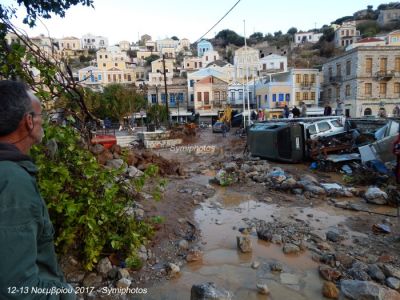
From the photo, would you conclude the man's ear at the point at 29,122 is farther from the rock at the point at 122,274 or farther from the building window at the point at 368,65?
the building window at the point at 368,65

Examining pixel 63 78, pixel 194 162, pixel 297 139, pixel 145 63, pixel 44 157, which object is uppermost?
pixel 145 63

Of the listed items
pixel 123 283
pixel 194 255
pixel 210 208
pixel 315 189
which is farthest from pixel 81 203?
pixel 315 189

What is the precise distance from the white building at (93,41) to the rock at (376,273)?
11570 cm

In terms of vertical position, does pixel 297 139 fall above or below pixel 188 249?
above

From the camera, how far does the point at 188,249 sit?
502cm

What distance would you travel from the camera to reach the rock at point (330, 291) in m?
3.71

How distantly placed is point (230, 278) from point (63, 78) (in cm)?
362

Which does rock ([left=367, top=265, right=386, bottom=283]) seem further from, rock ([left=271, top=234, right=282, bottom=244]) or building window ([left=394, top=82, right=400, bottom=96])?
building window ([left=394, top=82, right=400, bottom=96])

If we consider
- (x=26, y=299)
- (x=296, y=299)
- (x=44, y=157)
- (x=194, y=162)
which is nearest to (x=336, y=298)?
(x=296, y=299)

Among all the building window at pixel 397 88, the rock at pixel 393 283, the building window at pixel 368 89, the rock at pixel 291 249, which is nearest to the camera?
the rock at pixel 393 283

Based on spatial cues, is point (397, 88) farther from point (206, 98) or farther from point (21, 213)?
point (21, 213)

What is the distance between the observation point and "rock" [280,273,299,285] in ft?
13.4

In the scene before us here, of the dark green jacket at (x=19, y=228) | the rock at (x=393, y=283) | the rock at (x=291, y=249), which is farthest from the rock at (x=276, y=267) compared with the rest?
the dark green jacket at (x=19, y=228)

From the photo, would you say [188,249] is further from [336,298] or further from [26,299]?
[26,299]
